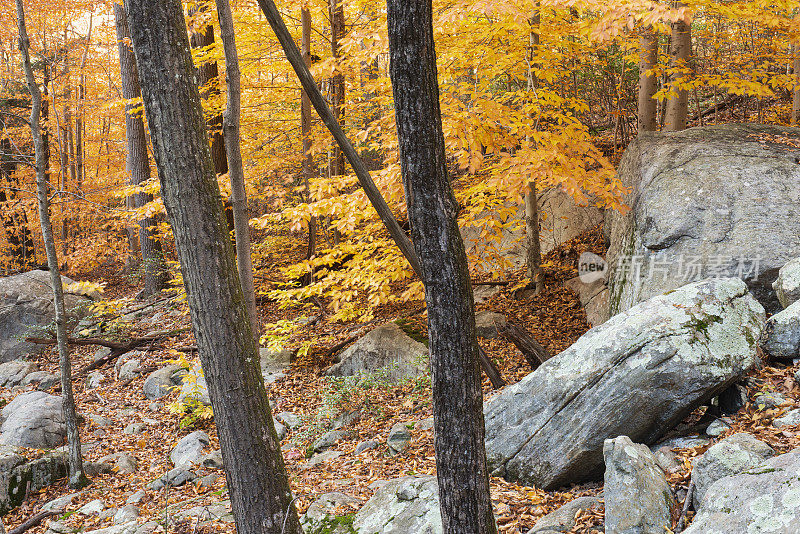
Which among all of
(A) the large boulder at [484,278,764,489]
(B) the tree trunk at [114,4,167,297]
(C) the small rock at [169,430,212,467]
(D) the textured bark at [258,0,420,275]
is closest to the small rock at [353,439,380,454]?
(A) the large boulder at [484,278,764,489]

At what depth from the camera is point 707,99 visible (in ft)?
42.8

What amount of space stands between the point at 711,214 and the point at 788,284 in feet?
4.12

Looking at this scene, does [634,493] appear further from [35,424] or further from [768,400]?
[35,424]

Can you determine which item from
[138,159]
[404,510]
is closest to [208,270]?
[404,510]

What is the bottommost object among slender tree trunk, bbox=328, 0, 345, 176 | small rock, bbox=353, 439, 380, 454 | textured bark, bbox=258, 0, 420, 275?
small rock, bbox=353, 439, 380, 454

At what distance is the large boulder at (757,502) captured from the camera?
7.36 ft

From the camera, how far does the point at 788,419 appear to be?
3578 millimetres

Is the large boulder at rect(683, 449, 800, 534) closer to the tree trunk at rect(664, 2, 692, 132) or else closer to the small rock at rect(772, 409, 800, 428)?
the small rock at rect(772, 409, 800, 428)

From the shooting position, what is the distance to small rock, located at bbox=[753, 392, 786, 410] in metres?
3.84

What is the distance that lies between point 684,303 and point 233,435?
3627 mm

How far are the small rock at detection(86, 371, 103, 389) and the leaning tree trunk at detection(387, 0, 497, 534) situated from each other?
8.65 m

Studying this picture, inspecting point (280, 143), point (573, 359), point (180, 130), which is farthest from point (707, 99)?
point (180, 130)

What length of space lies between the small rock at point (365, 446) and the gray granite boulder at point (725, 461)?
134 inches

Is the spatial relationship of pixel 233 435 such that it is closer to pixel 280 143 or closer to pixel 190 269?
pixel 190 269
